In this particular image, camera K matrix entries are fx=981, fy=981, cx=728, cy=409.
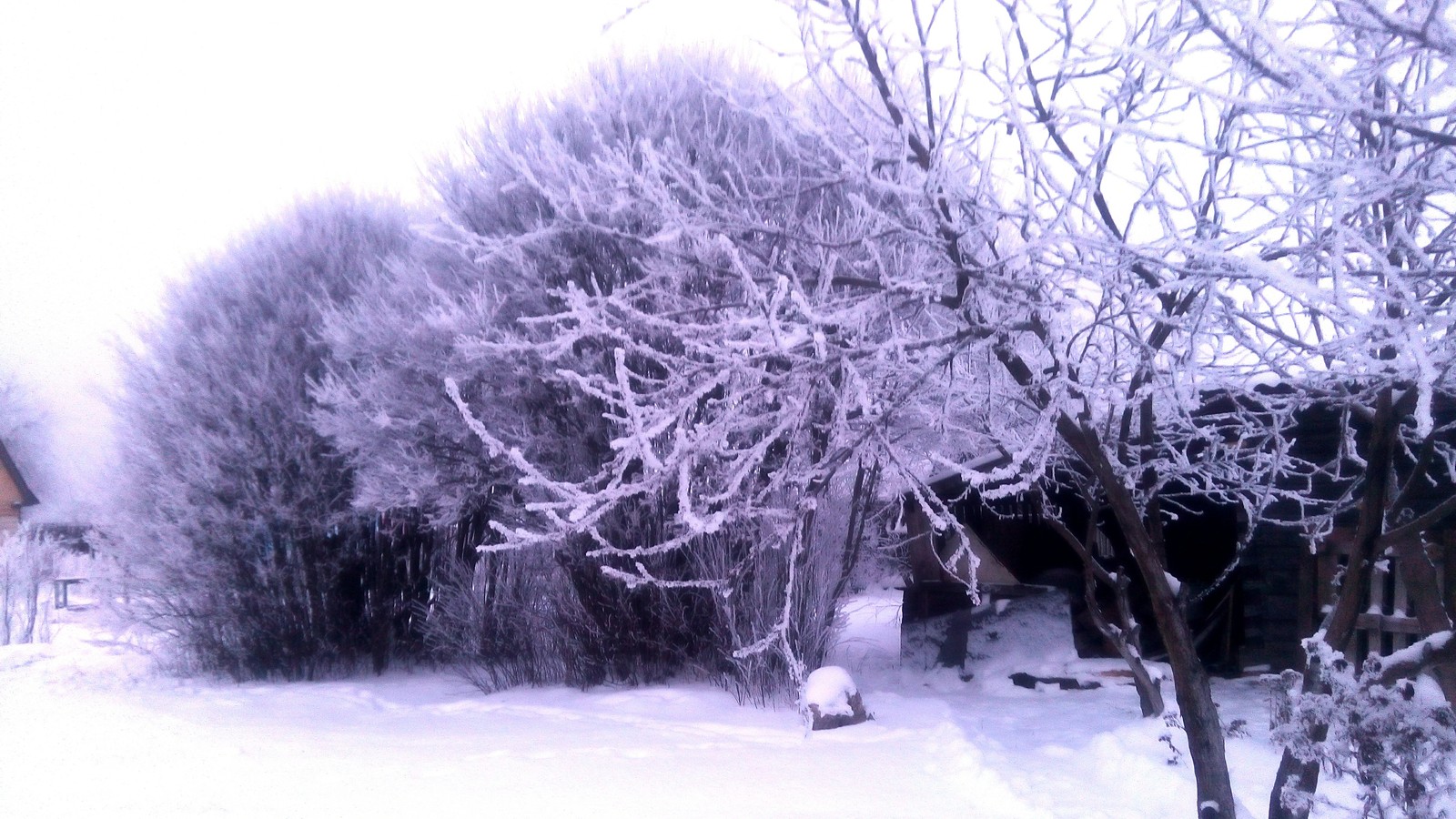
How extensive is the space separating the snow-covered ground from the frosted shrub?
1.67 meters

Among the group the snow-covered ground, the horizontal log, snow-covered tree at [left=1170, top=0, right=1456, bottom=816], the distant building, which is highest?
snow-covered tree at [left=1170, top=0, right=1456, bottom=816]

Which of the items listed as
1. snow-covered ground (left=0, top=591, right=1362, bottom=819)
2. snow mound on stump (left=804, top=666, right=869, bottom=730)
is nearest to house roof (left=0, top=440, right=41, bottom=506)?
snow-covered ground (left=0, top=591, right=1362, bottom=819)

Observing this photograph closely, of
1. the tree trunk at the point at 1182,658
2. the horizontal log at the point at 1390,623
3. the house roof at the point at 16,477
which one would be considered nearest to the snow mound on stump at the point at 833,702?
the tree trunk at the point at 1182,658

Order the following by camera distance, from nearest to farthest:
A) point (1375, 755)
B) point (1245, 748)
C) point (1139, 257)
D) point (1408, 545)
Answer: point (1139, 257), point (1375, 755), point (1408, 545), point (1245, 748)

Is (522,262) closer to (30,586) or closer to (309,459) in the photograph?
(309,459)

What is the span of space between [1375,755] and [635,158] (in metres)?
7.00

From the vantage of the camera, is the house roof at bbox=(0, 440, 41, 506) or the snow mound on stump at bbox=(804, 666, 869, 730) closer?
the snow mound on stump at bbox=(804, 666, 869, 730)

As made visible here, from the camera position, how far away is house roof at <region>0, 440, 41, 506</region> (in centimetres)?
884

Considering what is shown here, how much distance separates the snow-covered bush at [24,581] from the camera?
11.3 m

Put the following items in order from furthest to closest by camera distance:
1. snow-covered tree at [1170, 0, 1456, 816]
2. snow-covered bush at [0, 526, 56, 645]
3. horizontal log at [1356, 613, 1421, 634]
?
snow-covered bush at [0, 526, 56, 645] → horizontal log at [1356, 613, 1421, 634] → snow-covered tree at [1170, 0, 1456, 816]

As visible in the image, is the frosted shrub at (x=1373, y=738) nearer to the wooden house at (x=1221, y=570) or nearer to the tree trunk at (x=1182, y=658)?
the tree trunk at (x=1182, y=658)

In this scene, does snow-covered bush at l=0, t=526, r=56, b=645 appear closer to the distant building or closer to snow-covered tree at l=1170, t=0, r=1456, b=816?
the distant building

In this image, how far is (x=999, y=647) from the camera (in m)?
10.5

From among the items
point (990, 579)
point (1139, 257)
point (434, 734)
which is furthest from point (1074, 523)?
point (1139, 257)
